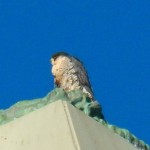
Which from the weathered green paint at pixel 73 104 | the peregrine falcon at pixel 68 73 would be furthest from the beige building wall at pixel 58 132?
the peregrine falcon at pixel 68 73

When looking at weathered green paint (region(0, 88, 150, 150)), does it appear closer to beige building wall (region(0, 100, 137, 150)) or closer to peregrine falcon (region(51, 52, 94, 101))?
beige building wall (region(0, 100, 137, 150))

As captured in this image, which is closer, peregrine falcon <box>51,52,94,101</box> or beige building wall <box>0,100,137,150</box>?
beige building wall <box>0,100,137,150</box>

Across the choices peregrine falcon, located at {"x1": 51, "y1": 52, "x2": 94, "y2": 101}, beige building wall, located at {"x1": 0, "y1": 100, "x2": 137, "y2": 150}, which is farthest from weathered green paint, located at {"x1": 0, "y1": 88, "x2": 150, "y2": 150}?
peregrine falcon, located at {"x1": 51, "y1": 52, "x2": 94, "y2": 101}

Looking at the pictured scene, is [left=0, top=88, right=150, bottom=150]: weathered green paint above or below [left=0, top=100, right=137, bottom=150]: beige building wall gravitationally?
above

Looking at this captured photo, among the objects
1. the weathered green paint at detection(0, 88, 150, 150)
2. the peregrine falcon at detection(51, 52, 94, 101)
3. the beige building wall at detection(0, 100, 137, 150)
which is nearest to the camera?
the beige building wall at detection(0, 100, 137, 150)

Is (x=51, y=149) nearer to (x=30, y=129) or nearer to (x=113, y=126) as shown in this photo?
(x=30, y=129)

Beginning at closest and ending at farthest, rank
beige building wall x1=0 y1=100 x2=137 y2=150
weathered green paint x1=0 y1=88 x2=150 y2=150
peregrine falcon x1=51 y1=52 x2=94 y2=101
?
beige building wall x1=0 y1=100 x2=137 y2=150, weathered green paint x1=0 y1=88 x2=150 y2=150, peregrine falcon x1=51 y1=52 x2=94 y2=101

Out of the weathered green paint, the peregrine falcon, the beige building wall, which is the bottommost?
the beige building wall
